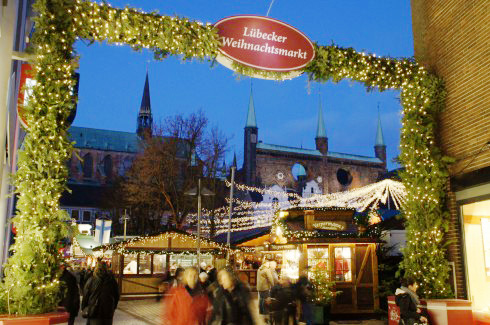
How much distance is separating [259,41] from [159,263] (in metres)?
18.9

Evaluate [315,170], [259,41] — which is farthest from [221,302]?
[315,170]

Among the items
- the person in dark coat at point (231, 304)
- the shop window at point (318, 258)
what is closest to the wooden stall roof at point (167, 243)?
the shop window at point (318, 258)

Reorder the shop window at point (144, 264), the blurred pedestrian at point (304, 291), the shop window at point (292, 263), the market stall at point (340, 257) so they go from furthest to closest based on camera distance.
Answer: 1. the shop window at point (144, 264)
2. the shop window at point (292, 263)
3. the market stall at point (340, 257)
4. the blurred pedestrian at point (304, 291)

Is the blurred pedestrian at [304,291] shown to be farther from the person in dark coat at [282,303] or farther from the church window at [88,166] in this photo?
the church window at [88,166]

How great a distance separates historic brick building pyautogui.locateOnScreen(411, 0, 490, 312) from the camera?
9.38 meters

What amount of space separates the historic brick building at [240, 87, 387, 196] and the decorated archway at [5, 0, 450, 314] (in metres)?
61.7

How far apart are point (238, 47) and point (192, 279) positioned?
435cm

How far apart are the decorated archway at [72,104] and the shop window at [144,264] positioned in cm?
1740

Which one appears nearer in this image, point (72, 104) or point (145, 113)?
point (72, 104)

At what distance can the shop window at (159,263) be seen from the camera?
25.4m

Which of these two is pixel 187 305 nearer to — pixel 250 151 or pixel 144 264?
pixel 144 264

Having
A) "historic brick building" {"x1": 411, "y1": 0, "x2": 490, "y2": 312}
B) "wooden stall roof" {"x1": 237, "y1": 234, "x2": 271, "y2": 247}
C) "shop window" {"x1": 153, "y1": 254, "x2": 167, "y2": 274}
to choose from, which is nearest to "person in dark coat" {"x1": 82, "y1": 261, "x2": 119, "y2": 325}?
"historic brick building" {"x1": 411, "y1": 0, "x2": 490, "y2": 312}

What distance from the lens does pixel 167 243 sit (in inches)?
949

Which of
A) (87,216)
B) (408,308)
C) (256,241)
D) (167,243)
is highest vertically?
(87,216)
